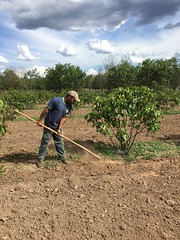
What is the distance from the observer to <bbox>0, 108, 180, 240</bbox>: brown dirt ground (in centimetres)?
323

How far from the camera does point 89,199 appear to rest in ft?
12.9

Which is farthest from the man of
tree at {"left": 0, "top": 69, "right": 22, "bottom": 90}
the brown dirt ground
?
tree at {"left": 0, "top": 69, "right": 22, "bottom": 90}

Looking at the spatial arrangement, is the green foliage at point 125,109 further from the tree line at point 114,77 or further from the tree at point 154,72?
the tree at point 154,72

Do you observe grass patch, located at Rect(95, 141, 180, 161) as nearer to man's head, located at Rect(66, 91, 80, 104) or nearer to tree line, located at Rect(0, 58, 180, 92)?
man's head, located at Rect(66, 91, 80, 104)

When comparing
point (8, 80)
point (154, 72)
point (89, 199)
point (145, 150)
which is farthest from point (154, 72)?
point (89, 199)

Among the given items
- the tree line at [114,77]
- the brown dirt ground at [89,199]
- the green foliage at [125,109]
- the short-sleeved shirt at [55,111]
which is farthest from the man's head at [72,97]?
the tree line at [114,77]

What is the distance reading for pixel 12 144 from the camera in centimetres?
688

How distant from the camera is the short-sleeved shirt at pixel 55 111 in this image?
5090mm

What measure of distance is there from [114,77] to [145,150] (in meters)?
29.2

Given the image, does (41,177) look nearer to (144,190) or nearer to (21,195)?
(21,195)

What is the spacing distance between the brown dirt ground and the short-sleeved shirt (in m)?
0.79

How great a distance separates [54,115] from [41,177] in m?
1.17

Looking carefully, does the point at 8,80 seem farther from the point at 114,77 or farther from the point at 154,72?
the point at 154,72

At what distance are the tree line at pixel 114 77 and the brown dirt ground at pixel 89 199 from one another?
22.1m
